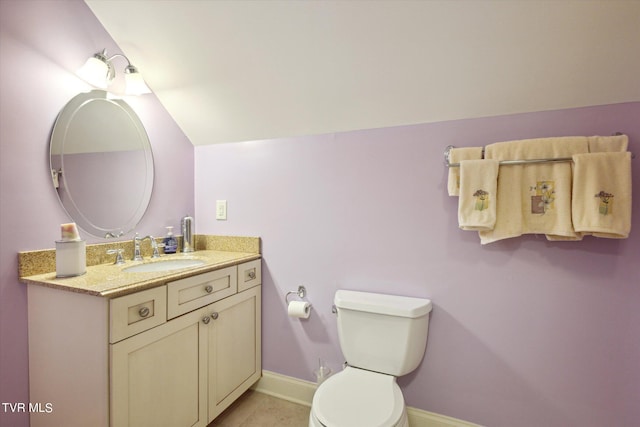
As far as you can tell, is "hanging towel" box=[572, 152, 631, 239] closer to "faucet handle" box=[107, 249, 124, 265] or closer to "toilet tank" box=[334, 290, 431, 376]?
"toilet tank" box=[334, 290, 431, 376]

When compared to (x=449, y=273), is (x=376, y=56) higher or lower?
higher

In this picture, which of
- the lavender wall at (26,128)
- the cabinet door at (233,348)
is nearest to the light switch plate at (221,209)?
the cabinet door at (233,348)

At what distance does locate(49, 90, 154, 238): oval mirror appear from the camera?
1394mm

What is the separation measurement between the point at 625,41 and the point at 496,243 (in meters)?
0.89

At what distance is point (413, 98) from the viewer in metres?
1.48

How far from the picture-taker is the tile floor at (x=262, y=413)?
1636 mm

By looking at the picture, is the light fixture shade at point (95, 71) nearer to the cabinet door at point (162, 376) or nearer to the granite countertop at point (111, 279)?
the granite countertop at point (111, 279)

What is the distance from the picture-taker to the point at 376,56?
1389 mm

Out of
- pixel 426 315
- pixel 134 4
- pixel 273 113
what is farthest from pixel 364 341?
pixel 134 4

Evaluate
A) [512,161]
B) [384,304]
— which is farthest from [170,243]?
[512,161]

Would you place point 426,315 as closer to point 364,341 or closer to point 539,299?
point 364,341

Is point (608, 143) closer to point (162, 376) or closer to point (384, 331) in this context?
point (384, 331)

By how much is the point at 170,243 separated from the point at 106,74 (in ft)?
3.11

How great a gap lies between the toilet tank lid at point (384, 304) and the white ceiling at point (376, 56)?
898 mm
